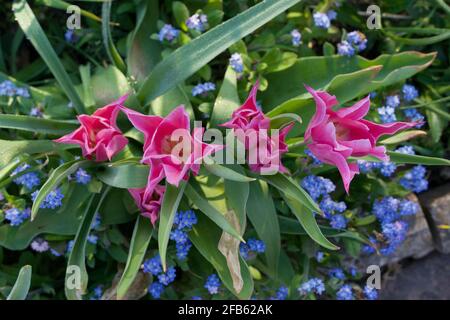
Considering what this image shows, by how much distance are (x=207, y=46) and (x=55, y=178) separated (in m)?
0.50

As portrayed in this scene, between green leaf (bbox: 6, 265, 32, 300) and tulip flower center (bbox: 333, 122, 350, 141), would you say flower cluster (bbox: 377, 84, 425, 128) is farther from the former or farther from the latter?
green leaf (bbox: 6, 265, 32, 300)

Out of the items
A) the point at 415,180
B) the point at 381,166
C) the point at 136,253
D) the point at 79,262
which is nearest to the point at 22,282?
the point at 79,262

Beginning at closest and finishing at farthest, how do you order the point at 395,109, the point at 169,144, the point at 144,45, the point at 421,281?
1. the point at 169,144
2. the point at 144,45
3. the point at 395,109
4. the point at 421,281

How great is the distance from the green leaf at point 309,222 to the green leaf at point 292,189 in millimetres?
58

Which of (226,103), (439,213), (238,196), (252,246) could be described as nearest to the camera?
(238,196)

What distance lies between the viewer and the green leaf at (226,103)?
4.98 feet

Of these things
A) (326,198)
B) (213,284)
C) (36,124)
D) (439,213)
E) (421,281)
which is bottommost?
(421,281)

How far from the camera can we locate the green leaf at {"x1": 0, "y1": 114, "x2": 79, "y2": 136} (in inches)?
51.6

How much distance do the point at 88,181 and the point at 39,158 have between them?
0.17 metres

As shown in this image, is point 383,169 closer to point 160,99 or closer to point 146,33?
point 160,99

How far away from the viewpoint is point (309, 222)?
4.53 ft

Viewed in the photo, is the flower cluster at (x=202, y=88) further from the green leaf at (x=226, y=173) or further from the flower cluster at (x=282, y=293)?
the flower cluster at (x=282, y=293)

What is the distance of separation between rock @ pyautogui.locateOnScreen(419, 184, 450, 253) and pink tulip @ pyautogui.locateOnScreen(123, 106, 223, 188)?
1.25 meters

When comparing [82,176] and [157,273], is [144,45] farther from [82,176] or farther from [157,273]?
[157,273]
